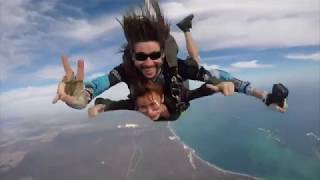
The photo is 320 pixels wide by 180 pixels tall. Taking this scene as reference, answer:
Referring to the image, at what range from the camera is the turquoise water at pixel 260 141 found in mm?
5430

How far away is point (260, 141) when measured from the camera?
230 inches

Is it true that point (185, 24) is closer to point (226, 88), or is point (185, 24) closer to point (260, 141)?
point (226, 88)

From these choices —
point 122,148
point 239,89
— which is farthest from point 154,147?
point 239,89

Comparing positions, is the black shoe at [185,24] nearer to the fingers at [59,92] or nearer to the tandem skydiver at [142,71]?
the tandem skydiver at [142,71]

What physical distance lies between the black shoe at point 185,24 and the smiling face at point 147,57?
0.26 m

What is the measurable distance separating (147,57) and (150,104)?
332mm

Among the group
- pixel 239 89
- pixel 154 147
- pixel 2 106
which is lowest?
pixel 154 147

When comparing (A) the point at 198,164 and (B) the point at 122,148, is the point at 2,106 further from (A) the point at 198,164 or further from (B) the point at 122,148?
(A) the point at 198,164

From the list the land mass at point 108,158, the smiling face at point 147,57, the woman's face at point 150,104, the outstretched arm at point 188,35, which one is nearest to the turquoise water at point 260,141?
the land mass at point 108,158

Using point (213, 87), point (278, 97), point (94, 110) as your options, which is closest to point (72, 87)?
point (94, 110)

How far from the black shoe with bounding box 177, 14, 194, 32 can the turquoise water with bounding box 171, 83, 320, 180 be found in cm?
251

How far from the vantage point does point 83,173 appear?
6000 millimetres

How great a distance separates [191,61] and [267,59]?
246 cm

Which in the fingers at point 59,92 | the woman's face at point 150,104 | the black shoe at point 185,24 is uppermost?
the black shoe at point 185,24
